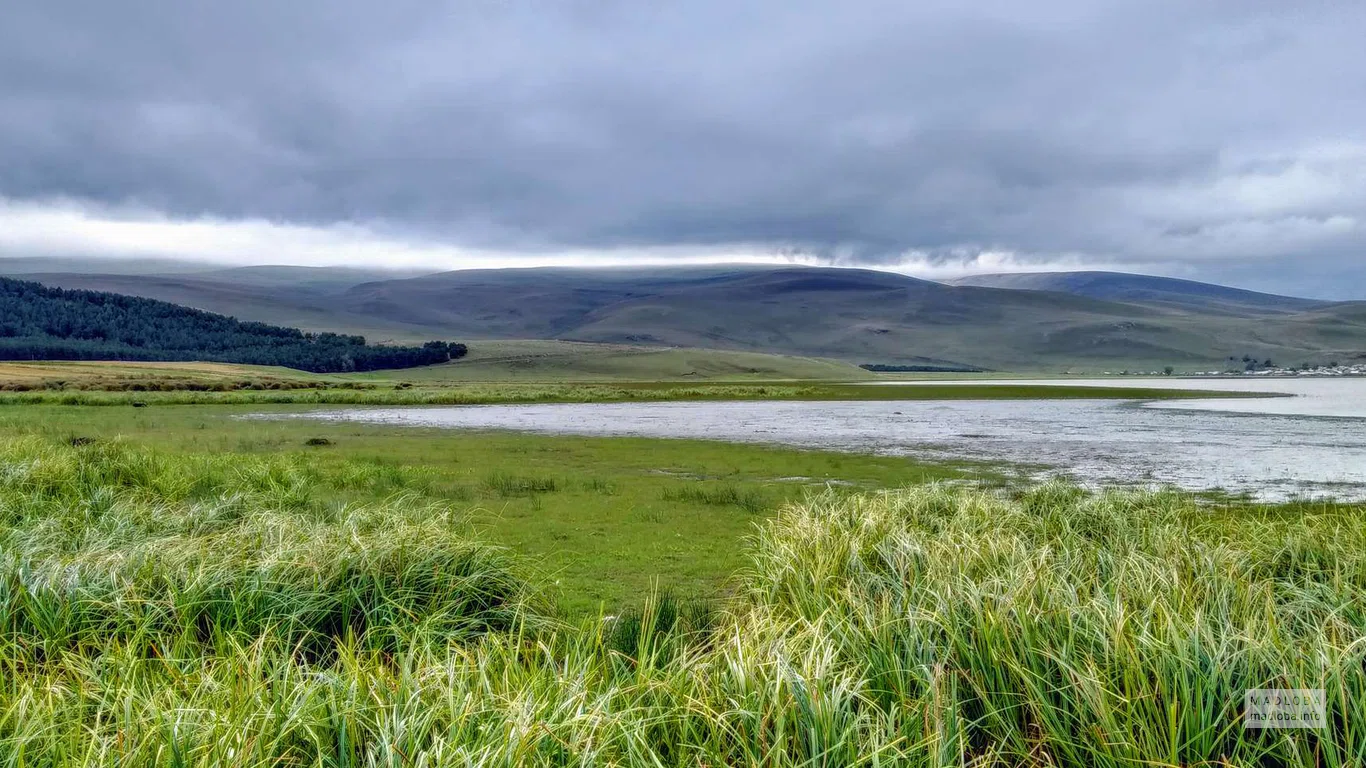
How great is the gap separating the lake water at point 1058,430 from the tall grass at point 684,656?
1588 cm

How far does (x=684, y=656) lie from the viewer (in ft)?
17.6

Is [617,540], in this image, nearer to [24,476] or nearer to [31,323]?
[24,476]

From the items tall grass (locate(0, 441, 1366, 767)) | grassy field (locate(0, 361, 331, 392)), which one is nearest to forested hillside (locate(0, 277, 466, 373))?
grassy field (locate(0, 361, 331, 392))

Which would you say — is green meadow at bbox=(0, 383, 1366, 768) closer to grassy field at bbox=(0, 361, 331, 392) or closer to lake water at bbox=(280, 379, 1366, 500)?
lake water at bbox=(280, 379, 1366, 500)

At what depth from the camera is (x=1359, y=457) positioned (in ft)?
89.9

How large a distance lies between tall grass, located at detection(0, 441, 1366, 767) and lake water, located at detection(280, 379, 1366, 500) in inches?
625

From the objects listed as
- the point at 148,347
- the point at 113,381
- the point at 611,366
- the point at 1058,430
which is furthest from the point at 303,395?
the point at 148,347

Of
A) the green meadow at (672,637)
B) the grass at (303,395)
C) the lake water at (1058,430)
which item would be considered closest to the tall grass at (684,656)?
the green meadow at (672,637)

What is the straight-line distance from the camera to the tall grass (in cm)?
454

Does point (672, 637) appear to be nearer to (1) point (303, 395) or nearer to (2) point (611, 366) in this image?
(1) point (303, 395)

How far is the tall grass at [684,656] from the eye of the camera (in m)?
4.54

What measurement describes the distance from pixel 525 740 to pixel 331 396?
232 ft

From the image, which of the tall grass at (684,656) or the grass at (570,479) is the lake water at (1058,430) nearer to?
the grass at (570,479)

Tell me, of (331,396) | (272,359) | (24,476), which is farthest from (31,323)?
(24,476)
